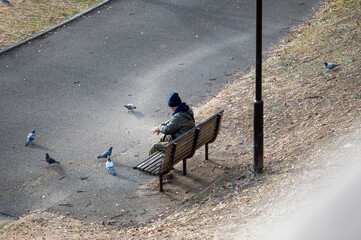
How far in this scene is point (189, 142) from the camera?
941 centimetres

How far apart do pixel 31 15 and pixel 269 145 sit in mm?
10827

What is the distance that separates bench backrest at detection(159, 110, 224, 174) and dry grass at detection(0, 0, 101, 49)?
28.7 feet

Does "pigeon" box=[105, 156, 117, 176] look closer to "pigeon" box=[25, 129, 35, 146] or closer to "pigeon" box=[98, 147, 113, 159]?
"pigeon" box=[98, 147, 113, 159]

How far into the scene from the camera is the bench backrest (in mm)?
8945

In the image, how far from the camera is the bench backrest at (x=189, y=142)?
8945 mm

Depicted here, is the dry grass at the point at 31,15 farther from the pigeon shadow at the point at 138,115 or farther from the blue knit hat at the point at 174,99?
the blue knit hat at the point at 174,99

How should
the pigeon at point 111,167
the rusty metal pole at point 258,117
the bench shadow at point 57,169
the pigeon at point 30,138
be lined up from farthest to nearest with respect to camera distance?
1. the pigeon at point 30,138
2. the bench shadow at point 57,169
3. the pigeon at point 111,167
4. the rusty metal pole at point 258,117

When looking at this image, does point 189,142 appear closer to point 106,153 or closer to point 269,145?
point 269,145

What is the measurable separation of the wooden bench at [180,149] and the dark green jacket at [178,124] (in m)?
0.20

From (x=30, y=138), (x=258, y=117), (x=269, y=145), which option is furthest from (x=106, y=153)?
(x=258, y=117)

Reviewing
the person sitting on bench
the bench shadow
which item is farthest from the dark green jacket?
the bench shadow

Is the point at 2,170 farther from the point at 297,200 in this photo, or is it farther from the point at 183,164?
the point at 297,200

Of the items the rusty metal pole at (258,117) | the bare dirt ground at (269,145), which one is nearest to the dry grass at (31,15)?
the bare dirt ground at (269,145)

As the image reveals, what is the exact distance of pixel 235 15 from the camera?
1739cm
